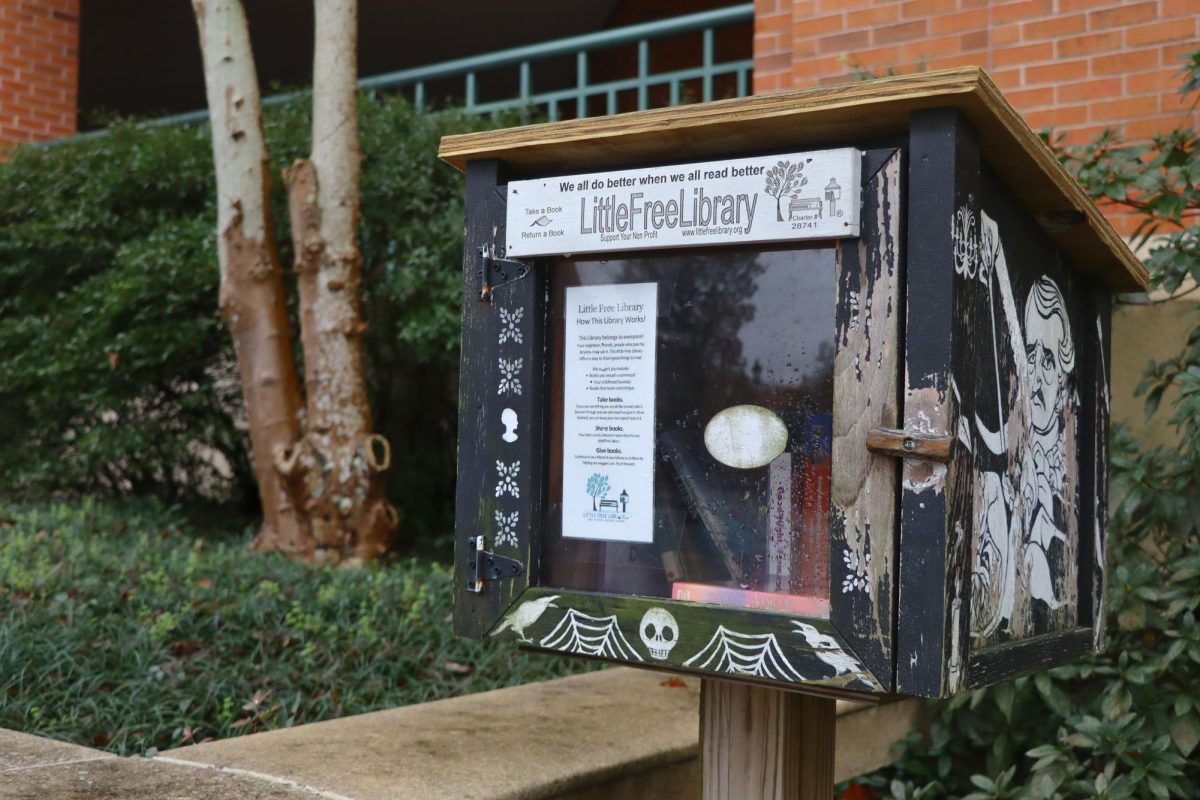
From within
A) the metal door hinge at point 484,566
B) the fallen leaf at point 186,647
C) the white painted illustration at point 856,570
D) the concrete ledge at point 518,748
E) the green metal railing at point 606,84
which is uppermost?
the green metal railing at point 606,84

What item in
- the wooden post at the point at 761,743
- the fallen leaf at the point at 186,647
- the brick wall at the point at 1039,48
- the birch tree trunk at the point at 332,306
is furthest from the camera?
the birch tree trunk at the point at 332,306

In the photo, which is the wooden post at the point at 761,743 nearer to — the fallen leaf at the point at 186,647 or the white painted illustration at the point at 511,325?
the white painted illustration at the point at 511,325

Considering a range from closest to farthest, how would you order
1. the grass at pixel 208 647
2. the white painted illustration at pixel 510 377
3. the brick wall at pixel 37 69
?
the white painted illustration at pixel 510 377 → the grass at pixel 208 647 → the brick wall at pixel 37 69

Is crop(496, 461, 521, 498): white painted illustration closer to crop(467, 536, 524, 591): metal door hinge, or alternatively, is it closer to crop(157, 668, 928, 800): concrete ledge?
crop(467, 536, 524, 591): metal door hinge

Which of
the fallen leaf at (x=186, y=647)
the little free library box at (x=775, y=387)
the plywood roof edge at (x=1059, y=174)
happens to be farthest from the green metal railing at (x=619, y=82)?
the little free library box at (x=775, y=387)

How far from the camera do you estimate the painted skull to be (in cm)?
176

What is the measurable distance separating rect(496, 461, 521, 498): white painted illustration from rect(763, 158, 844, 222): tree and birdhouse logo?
57cm

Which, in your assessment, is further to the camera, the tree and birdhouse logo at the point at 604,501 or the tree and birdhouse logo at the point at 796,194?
the tree and birdhouse logo at the point at 604,501

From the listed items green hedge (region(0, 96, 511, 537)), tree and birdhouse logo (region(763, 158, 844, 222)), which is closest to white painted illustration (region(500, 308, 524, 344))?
tree and birdhouse logo (region(763, 158, 844, 222))

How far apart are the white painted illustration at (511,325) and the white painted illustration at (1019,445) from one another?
0.68m

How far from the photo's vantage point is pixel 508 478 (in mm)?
1900

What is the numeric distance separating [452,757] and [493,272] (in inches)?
46.7

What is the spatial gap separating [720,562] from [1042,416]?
2.19 ft

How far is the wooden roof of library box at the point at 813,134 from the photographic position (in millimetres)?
1576
